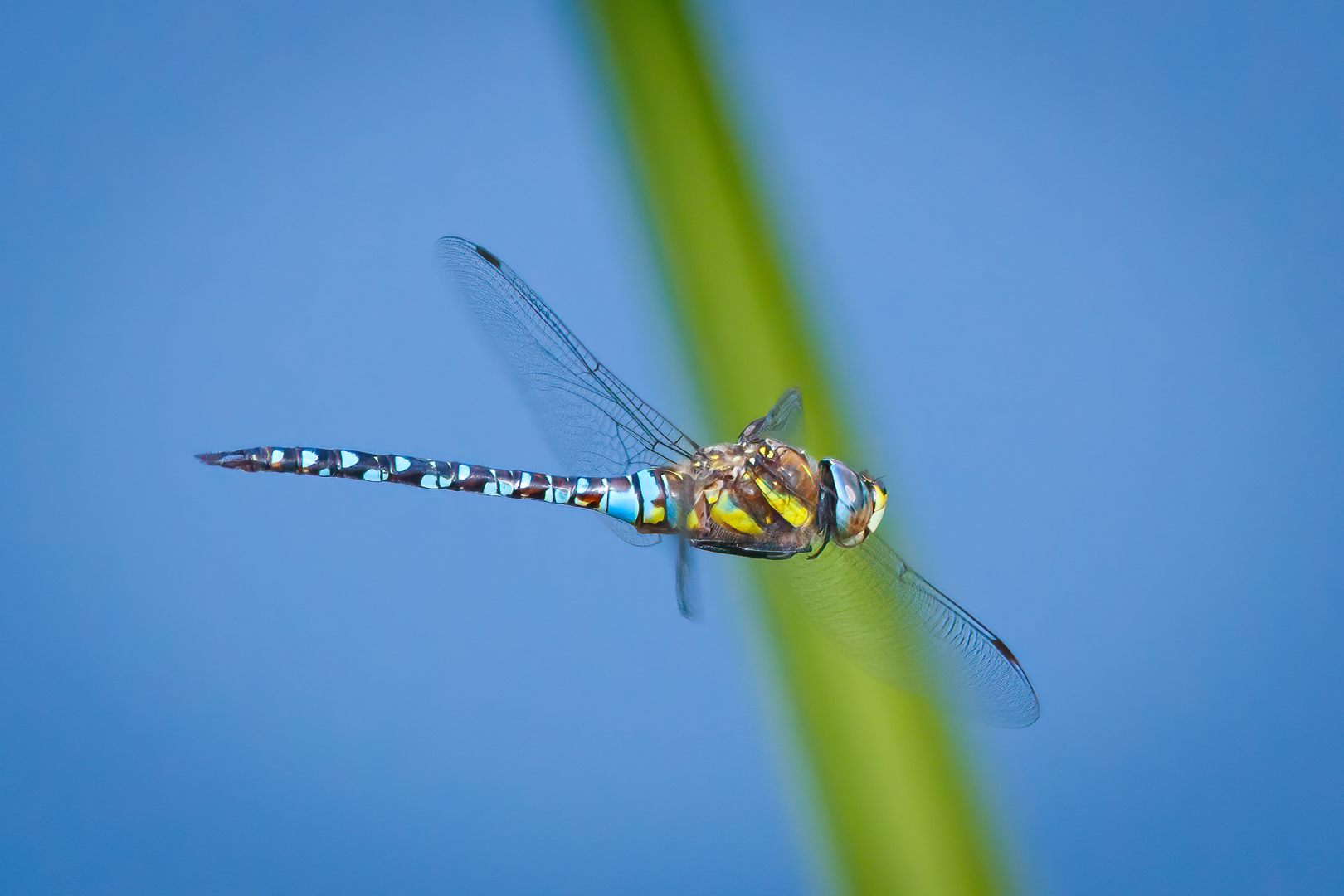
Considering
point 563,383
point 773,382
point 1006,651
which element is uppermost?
point 773,382

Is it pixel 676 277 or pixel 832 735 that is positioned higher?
pixel 676 277

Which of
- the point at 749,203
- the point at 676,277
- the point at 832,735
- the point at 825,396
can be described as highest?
the point at 749,203

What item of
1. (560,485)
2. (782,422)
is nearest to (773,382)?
(782,422)

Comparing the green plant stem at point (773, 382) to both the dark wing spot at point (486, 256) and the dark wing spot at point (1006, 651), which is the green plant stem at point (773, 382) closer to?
the dark wing spot at point (1006, 651)

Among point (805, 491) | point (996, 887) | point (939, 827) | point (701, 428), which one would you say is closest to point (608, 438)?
point (805, 491)

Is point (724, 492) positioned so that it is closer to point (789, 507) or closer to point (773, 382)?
point (789, 507)

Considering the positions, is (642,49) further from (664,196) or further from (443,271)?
(443,271)

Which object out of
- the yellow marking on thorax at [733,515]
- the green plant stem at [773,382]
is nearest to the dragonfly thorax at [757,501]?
the yellow marking on thorax at [733,515]
